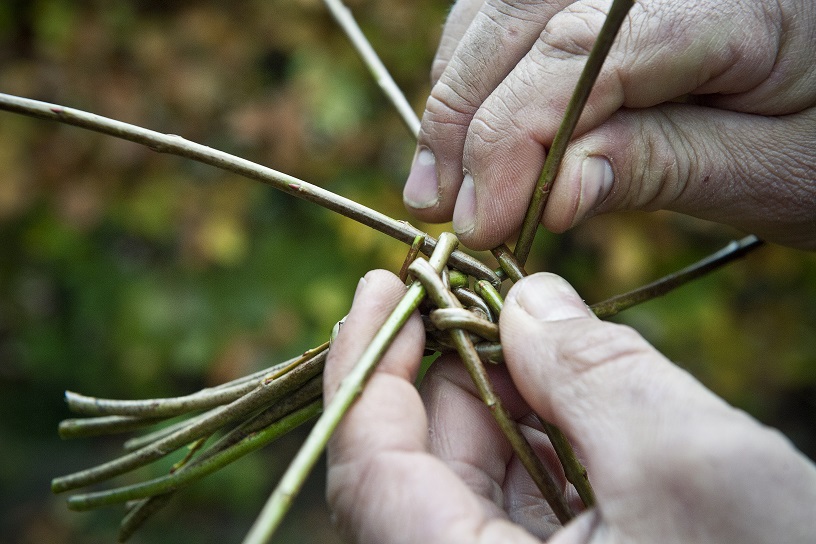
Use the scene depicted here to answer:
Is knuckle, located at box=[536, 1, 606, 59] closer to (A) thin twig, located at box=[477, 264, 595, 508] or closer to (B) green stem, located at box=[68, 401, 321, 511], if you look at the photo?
(A) thin twig, located at box=[477, 264, 595, 508]

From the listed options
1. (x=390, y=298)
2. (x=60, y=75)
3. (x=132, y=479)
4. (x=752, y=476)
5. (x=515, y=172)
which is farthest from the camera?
(x=132, y=479)

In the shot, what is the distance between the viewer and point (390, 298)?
69 centimetres

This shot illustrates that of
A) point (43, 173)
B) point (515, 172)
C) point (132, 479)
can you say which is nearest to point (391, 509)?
point (515, 172)

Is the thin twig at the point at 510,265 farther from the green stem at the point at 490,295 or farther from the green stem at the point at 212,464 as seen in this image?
the green stem at the point at 212,464

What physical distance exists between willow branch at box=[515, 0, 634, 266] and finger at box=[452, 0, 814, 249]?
0.03m

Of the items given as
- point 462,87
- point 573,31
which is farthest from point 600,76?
point 462,87

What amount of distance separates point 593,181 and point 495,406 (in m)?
0.32

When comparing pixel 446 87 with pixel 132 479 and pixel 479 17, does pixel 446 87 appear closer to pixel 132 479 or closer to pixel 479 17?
pixel 479 17

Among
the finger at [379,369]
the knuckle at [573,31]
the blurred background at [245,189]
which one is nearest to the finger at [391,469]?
the finger at [379,369]

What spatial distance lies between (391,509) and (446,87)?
1.78ft

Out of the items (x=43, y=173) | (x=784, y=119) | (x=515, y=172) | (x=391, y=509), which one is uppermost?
(x=784, y=119)

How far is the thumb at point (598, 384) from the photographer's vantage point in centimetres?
52

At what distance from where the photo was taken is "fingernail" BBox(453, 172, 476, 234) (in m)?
0.86

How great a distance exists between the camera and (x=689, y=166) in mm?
847
